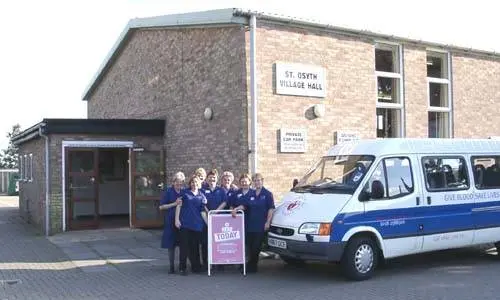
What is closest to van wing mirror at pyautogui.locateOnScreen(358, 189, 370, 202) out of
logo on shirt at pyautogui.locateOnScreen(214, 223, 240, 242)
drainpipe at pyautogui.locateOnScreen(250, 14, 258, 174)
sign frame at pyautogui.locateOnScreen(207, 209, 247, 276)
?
sign frame at pyautogui.locateOnScreen(207, 209, 247, 276)

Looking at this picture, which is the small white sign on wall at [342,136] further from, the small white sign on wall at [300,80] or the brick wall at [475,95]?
the brick wall at [475,95]

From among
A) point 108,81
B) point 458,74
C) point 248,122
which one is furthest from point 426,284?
point 108,81

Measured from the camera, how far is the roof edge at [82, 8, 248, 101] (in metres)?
12.4

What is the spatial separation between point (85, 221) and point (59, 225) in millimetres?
952

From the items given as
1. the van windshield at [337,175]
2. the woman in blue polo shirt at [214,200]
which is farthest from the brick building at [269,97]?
the van windshield at [337,175]

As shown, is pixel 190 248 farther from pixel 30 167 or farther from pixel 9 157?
pixel 9 157

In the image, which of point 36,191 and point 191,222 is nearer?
point 191,222

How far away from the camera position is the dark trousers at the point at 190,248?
378 inches

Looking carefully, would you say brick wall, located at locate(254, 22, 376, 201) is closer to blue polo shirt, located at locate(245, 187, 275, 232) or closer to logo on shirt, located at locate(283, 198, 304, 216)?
blue polo shirt, located at locate(245, 187, 275, 232)

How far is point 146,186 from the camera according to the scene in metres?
15.4

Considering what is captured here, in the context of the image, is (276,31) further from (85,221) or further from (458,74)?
(85,221)

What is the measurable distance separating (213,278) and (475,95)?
35.1 ft

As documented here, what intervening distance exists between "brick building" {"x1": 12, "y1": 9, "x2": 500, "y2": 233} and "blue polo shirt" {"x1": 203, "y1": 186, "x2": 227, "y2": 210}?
7.51 feet

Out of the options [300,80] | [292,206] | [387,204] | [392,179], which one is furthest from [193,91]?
[387,204]
